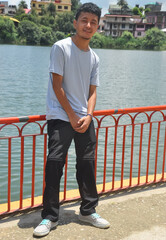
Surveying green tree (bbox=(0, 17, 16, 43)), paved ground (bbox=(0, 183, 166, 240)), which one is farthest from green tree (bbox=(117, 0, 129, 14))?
paved ground (bbox=(0, 183, 166, 240))

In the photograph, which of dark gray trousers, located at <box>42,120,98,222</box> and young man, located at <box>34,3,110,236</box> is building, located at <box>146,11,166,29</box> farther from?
dark gray trousers, located at <box>42,120,98,222</box>

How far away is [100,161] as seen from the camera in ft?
26.4

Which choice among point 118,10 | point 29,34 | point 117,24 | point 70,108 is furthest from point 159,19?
point 70,108

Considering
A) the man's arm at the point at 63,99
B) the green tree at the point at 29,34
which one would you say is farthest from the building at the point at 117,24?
the man's arm at the point at 63,99

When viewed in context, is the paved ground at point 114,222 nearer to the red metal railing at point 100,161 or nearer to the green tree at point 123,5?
the red metal railing at point 100,161

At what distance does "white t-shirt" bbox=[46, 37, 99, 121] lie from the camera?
3.00m

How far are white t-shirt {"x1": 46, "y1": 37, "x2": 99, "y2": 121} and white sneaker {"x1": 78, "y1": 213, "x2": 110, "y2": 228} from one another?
931 millimetres

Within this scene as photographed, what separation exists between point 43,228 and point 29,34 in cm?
8355

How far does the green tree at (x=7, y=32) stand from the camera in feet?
268

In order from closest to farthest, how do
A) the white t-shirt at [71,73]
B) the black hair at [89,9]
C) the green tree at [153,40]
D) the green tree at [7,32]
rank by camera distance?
1. the white t-shirt at [71,73]
2. the black hair at [89,9]
3. the green tree at [7,32]
4. the green tree at [153,40]

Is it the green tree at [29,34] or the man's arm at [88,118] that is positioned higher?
the green tree at [29,34]

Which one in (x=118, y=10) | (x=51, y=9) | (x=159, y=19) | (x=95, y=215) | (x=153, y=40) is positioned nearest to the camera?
(x=95, y=215)

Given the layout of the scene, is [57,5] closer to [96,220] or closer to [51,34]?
[51,34]

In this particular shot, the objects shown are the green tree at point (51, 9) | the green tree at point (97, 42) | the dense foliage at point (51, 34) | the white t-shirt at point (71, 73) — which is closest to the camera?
the white t-shirt at point (71, 73)
